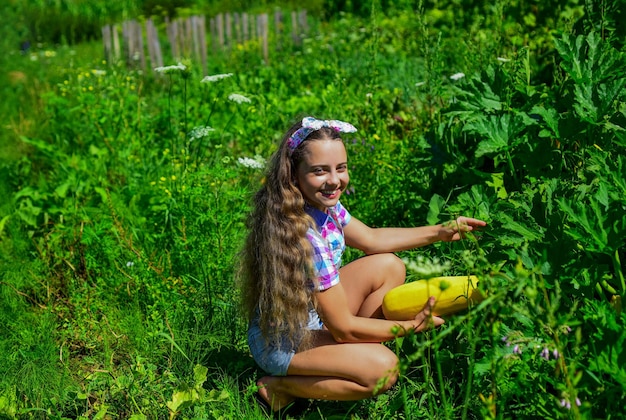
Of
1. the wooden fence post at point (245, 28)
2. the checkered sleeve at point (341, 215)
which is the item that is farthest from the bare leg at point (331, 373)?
the wooden fence post at point (245, 28)

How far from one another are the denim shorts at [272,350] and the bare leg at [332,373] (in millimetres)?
29

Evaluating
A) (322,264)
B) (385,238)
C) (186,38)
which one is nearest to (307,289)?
(322,264)

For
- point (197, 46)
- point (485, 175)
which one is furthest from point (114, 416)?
point (197, 46)

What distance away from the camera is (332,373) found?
8.64 ft

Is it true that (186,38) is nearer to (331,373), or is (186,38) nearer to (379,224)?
(379,224)

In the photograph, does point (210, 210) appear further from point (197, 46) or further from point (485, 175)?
point (197, 46)

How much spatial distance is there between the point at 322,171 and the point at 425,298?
0.58m

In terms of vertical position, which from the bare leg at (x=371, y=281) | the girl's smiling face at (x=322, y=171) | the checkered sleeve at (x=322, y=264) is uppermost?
the girl's smiling face at (x=322, y=171)

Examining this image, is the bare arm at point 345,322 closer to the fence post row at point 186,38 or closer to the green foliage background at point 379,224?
the green foliage background at point 379,224

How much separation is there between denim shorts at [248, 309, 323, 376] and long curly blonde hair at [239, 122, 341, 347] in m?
0.03

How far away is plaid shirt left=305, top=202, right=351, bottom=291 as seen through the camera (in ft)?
8.41

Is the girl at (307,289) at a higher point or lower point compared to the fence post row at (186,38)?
higher

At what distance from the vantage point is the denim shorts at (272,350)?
2712mm

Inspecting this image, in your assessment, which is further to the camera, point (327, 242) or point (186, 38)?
point (186, 38)
